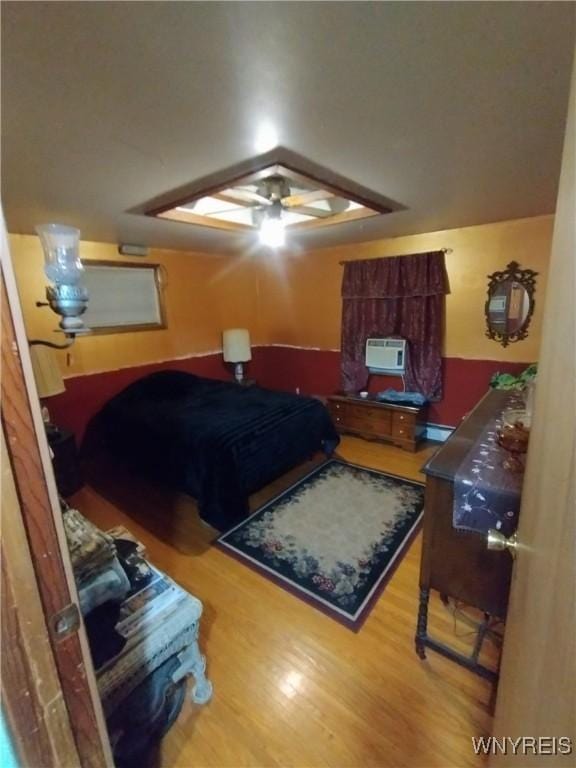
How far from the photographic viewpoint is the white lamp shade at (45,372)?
2.43 meters

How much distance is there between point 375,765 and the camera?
1146 mm

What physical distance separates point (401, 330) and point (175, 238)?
8.12 feet

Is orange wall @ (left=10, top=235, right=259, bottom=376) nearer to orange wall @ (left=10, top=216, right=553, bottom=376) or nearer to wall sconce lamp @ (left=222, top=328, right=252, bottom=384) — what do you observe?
orange wall @ (left=10, top=216, right=553, bottom=376)

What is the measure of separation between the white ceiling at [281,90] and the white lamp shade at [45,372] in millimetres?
1059

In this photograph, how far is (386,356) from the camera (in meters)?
3.65

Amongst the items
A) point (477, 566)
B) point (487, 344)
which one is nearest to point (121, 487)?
point (477, 566)

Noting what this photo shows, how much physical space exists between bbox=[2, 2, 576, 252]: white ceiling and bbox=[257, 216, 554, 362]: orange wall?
1.14 meters

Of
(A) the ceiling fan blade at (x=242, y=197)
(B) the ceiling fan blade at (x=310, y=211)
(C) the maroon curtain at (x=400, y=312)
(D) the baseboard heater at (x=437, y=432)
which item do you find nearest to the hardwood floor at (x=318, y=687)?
(D) the baseboard heater at (x=437, y=432)

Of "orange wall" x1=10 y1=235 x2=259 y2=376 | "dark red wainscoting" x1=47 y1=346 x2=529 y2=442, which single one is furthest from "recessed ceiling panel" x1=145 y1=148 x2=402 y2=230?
"dark red wainscoting" x1=47 y1=346 x2=529 y2=442

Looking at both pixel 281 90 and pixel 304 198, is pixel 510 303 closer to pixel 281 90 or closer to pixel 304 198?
pixel 304 198

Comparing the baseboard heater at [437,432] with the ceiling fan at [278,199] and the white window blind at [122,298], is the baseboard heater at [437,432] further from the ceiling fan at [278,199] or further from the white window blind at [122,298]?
the white window blind at [122,298]

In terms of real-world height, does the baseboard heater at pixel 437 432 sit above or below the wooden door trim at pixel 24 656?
below

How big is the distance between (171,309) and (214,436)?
6.80ft

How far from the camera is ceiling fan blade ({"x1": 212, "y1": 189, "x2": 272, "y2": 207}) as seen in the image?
7.26ft
